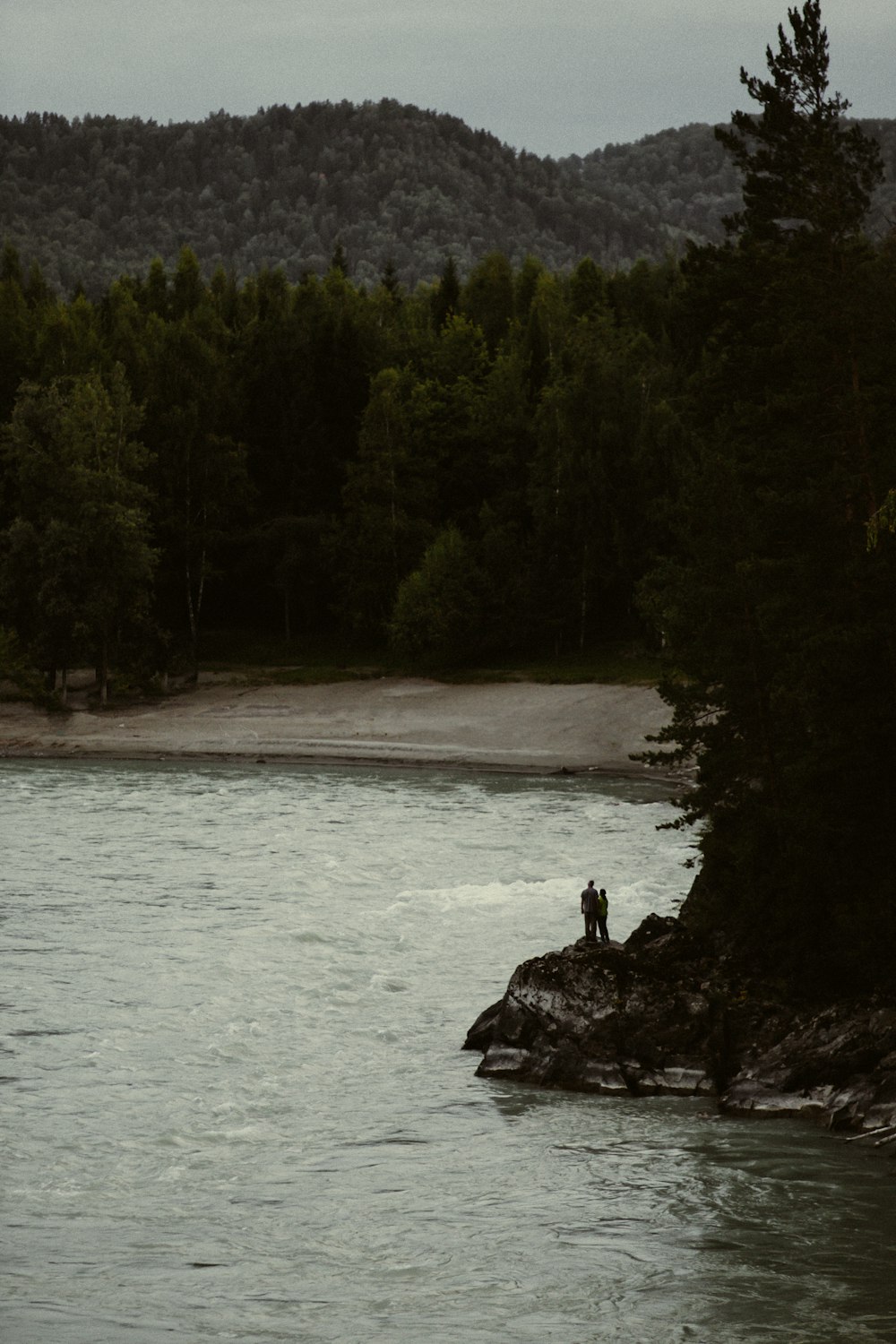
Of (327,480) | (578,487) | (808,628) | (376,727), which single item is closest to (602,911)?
(808,628)

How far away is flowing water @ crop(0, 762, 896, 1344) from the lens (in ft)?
56.6

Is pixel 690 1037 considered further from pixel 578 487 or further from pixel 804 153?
pixel 578 487

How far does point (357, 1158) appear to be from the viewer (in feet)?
72.6

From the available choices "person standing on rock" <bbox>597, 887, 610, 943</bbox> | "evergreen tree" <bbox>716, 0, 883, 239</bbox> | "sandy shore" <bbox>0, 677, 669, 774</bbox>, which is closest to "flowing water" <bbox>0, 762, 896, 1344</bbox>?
→ "person standing on rock" <bbox>597, 887, 610, 943</bbox>

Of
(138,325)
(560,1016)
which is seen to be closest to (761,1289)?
(560,1016)

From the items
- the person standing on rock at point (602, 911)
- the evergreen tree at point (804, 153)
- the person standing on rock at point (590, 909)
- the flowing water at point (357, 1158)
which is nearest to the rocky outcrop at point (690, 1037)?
the flowing water at point (357, 1158)

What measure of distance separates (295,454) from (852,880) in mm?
65361

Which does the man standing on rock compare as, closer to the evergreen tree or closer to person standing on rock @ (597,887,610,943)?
person standing on rock @ (597,887,610,943)

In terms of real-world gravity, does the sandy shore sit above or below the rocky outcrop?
above

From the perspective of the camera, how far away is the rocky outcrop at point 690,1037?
22.7 m

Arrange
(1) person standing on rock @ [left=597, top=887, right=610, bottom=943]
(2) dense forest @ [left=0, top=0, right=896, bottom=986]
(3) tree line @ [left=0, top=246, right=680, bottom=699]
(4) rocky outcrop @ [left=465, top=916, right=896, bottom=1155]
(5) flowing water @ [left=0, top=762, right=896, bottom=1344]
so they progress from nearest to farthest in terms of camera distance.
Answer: (5) flowing water @ [left=0, top=762, right=896, bottom=1344] < (4) rocky outcrop @ [left=465, top=916, right=896, bottom=1155] < (2) dense forest @ [left=0, top=0, right=896, bottom=986] < (1) person standing on rock @ [left=597, top=887, right=610, bottom=943] < (3) tree line @ [left=0, top=246, right=680, bottom=699]

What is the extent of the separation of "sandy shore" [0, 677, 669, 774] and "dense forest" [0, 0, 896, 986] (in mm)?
2740

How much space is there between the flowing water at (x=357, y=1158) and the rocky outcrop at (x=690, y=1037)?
564 millimetres

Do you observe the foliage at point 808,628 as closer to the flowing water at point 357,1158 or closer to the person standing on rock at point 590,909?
the person standing on rock at point 590,909
